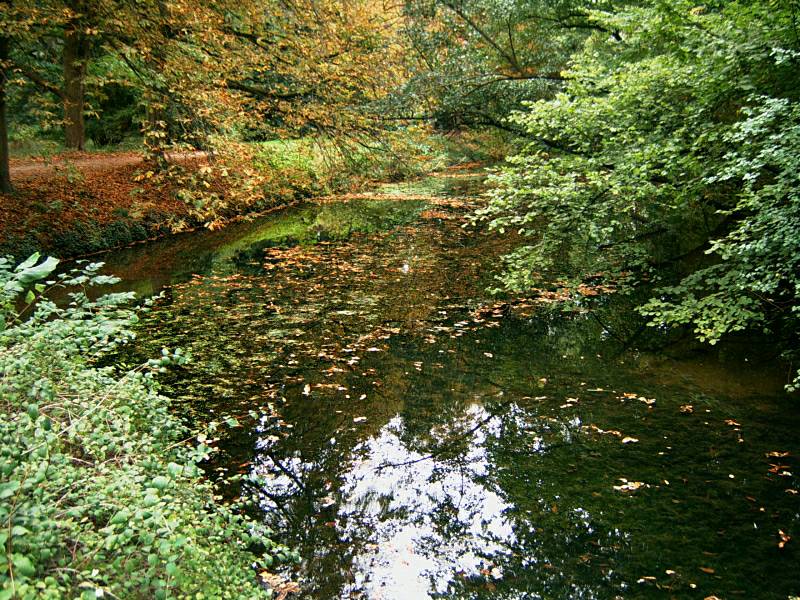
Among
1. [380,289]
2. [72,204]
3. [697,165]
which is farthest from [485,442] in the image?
A: [72,204]

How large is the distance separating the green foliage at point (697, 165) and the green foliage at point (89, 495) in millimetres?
4658

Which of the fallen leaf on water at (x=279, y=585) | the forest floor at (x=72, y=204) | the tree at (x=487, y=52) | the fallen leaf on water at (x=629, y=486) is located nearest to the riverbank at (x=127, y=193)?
the forest floor at (x=72, y=204)

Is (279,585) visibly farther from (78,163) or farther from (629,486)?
(78,163)

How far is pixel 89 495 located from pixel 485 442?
3.68 meters

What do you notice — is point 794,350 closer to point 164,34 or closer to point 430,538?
point 430,538

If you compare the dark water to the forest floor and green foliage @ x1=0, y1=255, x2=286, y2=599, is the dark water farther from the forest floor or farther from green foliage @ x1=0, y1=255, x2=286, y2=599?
the forest floor

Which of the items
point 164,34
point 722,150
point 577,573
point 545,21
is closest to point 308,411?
point 577,573

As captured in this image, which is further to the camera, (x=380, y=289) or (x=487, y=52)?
(x=487, y=52)

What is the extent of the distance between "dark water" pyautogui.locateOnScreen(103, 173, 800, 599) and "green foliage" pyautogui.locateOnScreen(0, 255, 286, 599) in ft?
1.99

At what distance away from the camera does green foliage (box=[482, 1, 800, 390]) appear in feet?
17.3

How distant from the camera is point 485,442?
5648 mm

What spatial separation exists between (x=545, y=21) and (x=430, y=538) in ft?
44.2

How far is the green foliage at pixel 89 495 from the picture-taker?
7.75ft

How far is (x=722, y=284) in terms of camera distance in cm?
619
